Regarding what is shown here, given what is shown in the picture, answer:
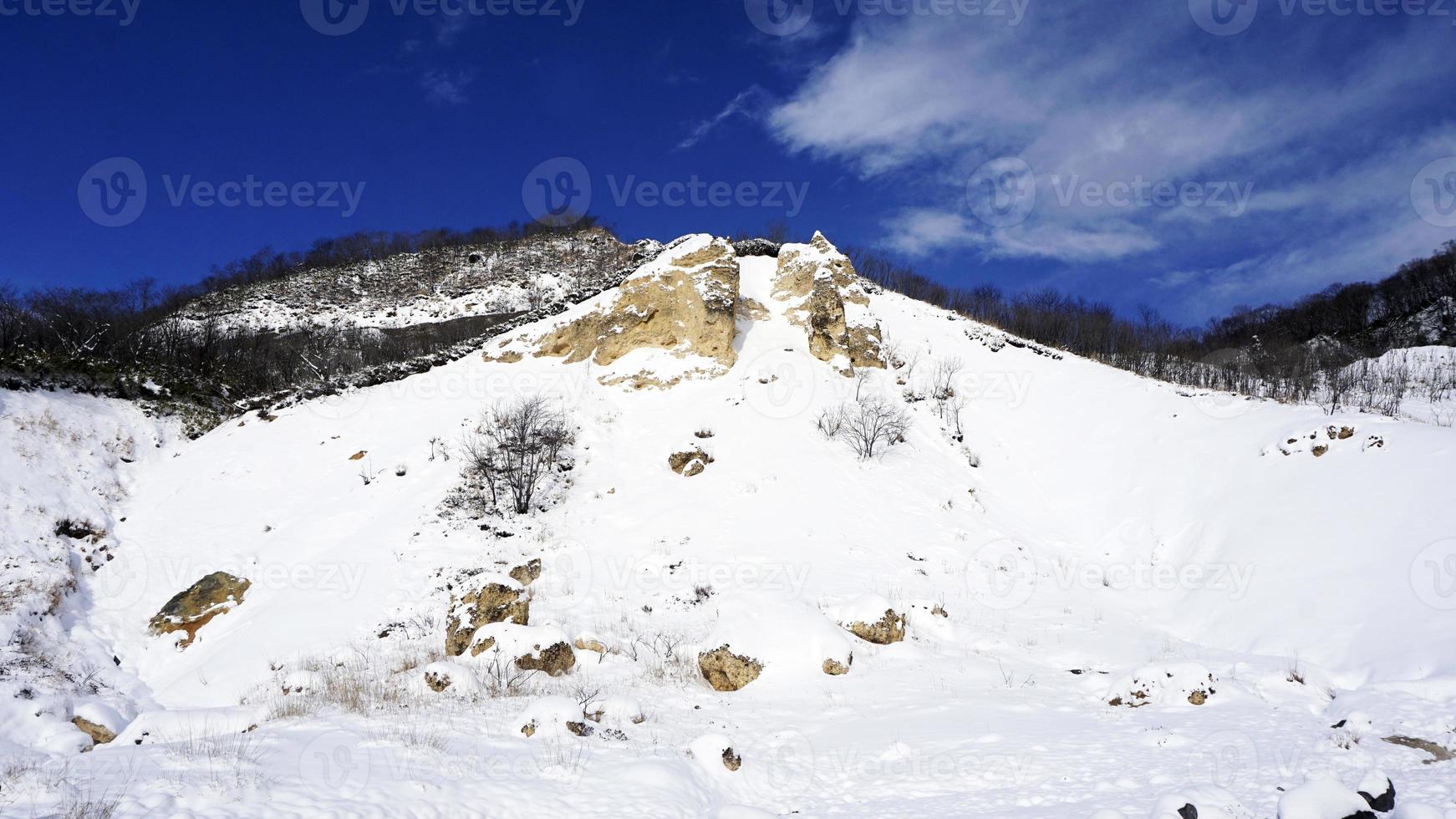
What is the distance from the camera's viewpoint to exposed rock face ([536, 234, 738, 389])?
23.4m

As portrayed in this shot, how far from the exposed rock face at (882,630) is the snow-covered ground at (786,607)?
23 centimetres

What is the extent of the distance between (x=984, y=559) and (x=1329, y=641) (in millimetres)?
6204

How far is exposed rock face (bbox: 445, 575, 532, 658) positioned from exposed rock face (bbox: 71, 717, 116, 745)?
12.7 ft

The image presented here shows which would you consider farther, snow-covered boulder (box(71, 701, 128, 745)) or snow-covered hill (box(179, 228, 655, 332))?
snow-covered hill (box(179, 228, 655, 332))

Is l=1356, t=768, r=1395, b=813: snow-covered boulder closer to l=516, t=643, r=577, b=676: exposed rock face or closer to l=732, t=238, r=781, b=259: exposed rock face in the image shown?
l=516, t=643, r=577, b=676: exposed rock face

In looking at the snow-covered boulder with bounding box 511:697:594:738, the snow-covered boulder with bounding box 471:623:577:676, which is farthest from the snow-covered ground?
the snow-covered boulder with bounding box 471:623:577:676

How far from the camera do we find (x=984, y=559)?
15.1 m

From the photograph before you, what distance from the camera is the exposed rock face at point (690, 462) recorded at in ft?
59.2

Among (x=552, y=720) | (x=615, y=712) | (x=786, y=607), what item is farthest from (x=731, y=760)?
(x=786, y=607)

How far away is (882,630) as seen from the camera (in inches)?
413

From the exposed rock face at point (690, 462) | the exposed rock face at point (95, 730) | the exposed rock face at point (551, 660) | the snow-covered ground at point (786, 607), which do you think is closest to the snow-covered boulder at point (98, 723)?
the exposed rock face at point (95, 730)

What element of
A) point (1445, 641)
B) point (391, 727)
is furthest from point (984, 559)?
point (391, 727)

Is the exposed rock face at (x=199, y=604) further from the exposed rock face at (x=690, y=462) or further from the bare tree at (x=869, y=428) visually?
the bare tree at (x=869, y=428)

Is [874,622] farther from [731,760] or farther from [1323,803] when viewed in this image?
[1323,803]
